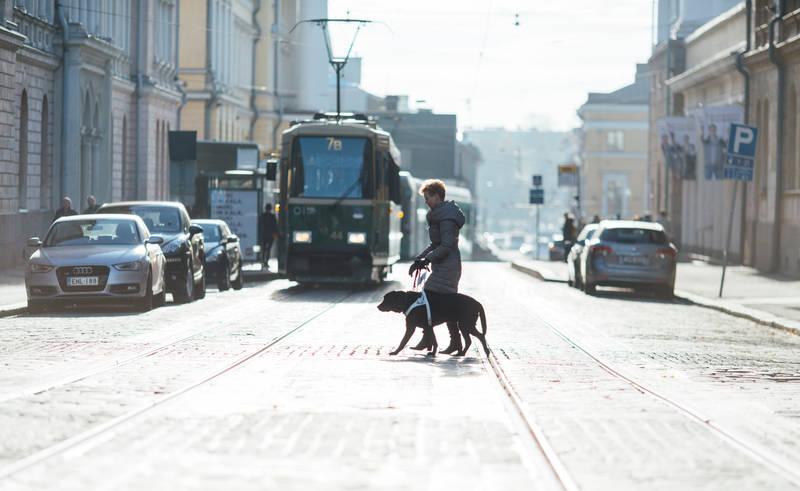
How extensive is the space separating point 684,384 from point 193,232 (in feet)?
49.0

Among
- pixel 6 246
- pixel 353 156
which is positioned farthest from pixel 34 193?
pixel 353 156

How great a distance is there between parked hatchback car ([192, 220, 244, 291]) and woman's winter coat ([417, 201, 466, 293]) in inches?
684

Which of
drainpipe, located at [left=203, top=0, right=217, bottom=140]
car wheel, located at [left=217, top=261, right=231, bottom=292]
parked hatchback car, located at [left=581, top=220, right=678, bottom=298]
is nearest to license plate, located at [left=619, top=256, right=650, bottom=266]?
parked hatchback car, located at [left=581, top=220, right=678, bottom=298]

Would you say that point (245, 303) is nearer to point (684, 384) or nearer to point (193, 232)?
point (193, 232)

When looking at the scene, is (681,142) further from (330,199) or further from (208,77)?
(330,199)

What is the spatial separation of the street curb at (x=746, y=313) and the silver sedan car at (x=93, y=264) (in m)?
8.71

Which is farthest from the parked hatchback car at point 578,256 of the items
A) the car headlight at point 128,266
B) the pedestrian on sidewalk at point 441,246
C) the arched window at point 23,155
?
the pedestrian on sidewalk at point 441,246

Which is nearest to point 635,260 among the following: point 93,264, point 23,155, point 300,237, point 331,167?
point 331,167

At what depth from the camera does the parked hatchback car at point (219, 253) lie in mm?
33531

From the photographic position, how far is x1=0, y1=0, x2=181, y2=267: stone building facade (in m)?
38.9

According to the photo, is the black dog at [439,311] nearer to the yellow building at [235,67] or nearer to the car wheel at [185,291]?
the car wheel at [185,291]

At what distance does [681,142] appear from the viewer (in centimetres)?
5812

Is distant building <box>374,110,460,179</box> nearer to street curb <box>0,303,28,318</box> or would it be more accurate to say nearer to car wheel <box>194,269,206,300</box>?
car wheel <box>194,269,206,300</box>

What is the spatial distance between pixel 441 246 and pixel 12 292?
14.3 metres
